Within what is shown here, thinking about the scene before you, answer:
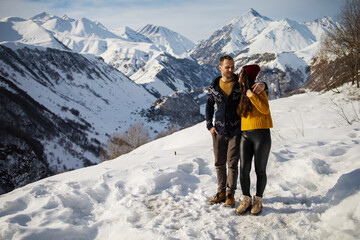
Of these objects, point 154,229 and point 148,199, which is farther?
point 148,199

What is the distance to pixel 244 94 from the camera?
3.25m

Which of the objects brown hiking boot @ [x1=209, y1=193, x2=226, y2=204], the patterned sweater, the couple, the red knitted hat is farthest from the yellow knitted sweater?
brown hiking boot @ [x1=209, y1=193, x2=226, y2=204]

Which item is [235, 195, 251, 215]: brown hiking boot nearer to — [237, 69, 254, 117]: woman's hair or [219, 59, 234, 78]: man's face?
[237, 69, 254, 117]: woman's hair

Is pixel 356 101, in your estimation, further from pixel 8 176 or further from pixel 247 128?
pixel 8 176

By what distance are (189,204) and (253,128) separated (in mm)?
1748

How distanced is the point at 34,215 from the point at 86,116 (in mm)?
61961

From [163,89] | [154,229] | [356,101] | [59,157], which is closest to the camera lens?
[154,229]

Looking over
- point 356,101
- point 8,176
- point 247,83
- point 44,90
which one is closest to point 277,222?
point 247,83

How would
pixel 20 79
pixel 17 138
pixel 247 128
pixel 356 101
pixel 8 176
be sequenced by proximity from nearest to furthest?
pixel 247 128, pixel 356 101, pixel 8 176, pixel 17 138, pixel 20 79

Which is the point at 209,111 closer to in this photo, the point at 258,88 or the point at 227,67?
the point at 227,67

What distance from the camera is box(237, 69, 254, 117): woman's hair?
Result: 3204 mm

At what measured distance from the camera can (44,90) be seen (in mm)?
58344

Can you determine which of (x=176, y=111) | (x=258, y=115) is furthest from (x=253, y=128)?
(x=176, y=111)

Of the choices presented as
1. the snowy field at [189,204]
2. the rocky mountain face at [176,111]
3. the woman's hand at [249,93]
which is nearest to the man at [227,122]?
the woman's hand at [249,93]
